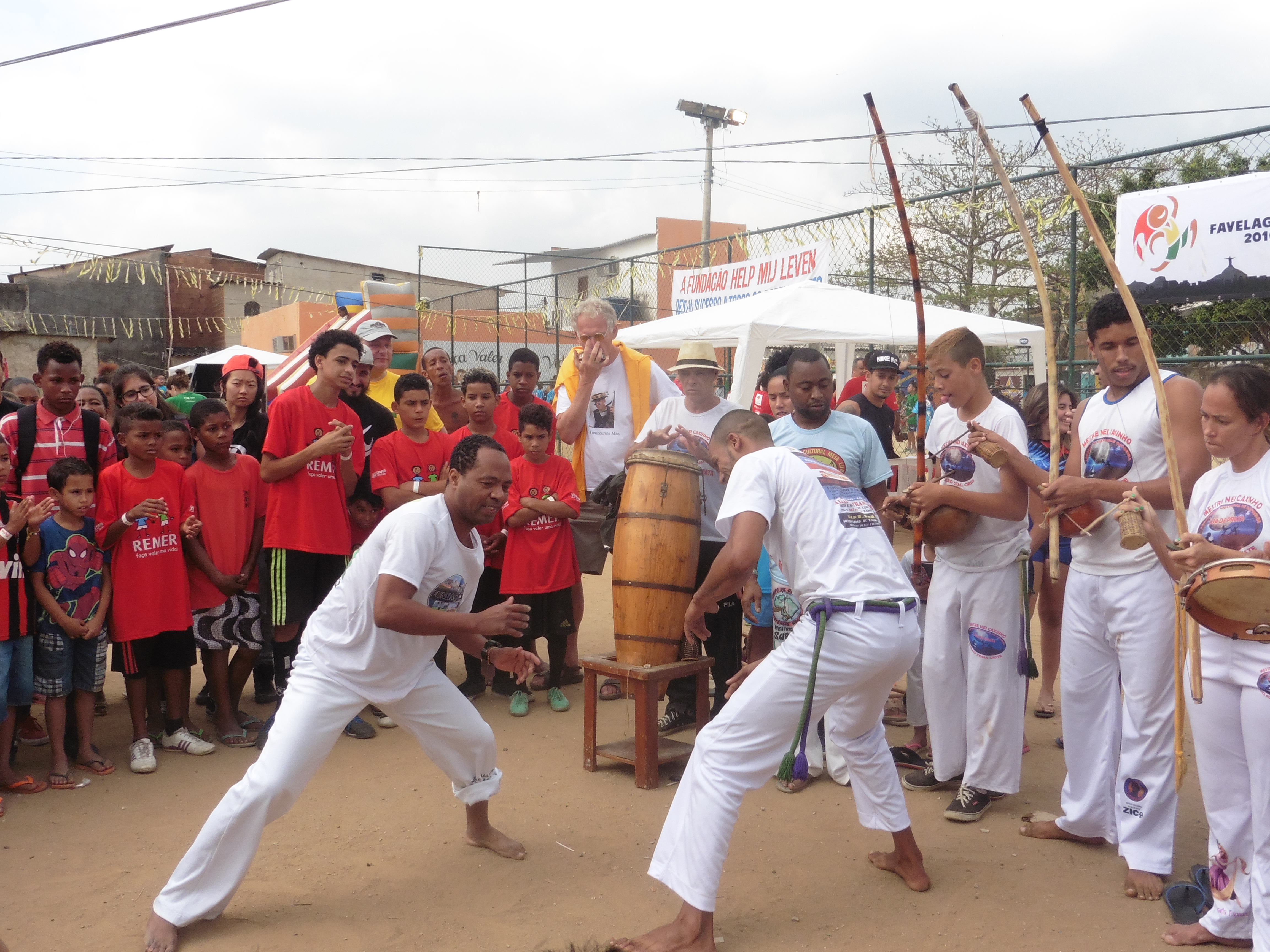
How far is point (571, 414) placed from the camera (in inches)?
242

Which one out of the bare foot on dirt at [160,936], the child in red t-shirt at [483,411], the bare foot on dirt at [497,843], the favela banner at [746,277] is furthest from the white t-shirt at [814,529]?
the favela banner at [746,277]

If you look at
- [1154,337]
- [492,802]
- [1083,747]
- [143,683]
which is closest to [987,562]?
[1083,747]

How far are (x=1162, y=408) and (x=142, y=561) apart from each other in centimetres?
457

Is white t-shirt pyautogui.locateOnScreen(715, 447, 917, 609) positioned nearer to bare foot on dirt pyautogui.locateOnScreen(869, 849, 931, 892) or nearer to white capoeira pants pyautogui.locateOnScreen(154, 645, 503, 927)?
bare foot on dirt pyautogui.locateOnScreen(869, 849, 931, 892)

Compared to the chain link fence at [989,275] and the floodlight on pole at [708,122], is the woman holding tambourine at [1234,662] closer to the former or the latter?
the chain link fence at [989,275]

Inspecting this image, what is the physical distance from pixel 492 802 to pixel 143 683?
A: 6.49 feet

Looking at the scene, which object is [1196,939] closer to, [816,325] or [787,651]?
[787,651]

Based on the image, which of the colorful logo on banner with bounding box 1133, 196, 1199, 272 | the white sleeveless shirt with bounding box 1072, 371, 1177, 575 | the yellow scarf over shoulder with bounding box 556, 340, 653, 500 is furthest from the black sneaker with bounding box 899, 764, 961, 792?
the colorful logo on banner with bounding box 1133, 196, 1199, 272

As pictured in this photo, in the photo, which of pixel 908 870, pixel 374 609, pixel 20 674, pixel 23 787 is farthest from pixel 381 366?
pixel 908 870

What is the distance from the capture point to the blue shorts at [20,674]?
464 centimetres

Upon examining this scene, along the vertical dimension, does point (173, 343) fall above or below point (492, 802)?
above

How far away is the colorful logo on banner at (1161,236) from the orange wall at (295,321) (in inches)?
802

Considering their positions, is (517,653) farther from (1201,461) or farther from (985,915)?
(1201,461)

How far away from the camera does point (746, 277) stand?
1275cm
